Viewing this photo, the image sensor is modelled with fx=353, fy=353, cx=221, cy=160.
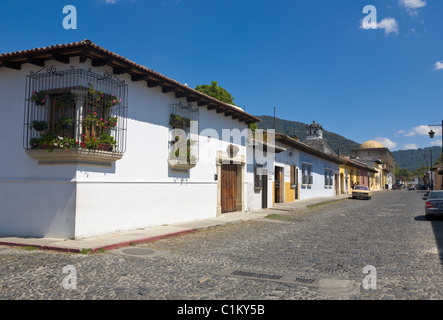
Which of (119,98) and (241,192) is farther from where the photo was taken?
(241,192)

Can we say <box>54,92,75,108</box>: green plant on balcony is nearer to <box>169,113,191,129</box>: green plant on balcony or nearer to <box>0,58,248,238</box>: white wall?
<box>0,58,248,238</box>: white wall

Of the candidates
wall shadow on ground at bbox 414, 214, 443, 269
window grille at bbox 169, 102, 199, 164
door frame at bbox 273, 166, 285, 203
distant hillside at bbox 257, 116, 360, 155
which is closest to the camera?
wall shadow on ground at bbox 414, 214, 443, 269

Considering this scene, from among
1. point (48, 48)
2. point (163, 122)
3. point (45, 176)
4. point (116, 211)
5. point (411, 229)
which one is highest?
point (48, 48)

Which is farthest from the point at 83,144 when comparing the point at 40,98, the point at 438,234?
the point at 438,234

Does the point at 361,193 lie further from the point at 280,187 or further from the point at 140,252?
the point at 140,252

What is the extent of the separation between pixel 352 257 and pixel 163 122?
744cm

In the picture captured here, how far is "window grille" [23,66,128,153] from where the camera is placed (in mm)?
8930

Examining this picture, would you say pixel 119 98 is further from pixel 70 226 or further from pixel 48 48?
pixel 70 226

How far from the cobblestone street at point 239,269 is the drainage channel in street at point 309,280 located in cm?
1

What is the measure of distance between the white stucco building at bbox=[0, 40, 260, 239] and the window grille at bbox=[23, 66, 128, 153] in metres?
0.03

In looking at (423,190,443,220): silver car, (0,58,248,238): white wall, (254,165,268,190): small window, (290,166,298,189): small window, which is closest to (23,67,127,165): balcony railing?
(0,58,248,238): white wall

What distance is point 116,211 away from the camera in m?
10.0

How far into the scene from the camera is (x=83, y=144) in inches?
346
